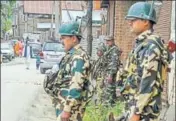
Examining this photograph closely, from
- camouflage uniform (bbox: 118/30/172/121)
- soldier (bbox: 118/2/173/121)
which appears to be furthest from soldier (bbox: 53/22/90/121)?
camouflage uniform (bbox: 118/30/172/121)

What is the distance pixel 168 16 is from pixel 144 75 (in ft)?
21.3

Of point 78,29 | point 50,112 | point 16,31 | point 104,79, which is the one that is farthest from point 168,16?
point 16,31

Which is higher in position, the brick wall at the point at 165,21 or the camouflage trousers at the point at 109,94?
the brick wall at the point at 165,21

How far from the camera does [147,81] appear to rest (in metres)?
3.73

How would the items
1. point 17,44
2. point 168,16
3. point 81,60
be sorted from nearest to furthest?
1. point 81,60
2. point 168,16
3. point 17,44

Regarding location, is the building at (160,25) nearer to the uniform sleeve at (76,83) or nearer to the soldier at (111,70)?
the soldier at (111,70)

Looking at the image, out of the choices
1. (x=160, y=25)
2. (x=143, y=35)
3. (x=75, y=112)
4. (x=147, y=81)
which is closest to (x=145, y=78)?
(x=147, y=81)

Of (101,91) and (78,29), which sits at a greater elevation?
(78,29)

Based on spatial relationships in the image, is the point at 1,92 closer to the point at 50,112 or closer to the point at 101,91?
the point at 50,112

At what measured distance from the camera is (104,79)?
10719 millimetres

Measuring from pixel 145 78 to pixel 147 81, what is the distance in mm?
28

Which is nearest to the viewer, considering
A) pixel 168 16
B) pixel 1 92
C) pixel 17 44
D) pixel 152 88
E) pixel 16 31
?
pixel 152 88

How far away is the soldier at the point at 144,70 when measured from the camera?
374 cm

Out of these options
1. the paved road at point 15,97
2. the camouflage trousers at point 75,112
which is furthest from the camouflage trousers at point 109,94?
the camouflage trousers at point 75,112
